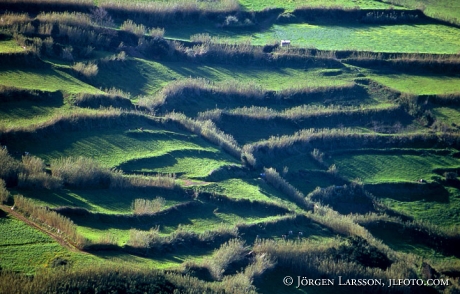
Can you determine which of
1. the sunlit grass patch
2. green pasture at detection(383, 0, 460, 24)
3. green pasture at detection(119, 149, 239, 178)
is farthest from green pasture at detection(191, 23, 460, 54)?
green pasture at detection(119, 149, 239, 178)

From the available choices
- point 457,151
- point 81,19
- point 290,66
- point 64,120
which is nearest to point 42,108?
point 64,120

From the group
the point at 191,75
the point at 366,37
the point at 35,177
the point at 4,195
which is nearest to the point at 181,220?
the point at 35,177

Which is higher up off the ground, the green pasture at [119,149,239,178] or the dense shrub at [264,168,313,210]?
the green pasture at [119,149,239,178]

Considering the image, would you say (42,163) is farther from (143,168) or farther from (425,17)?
(425,17)

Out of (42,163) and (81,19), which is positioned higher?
(81,19)

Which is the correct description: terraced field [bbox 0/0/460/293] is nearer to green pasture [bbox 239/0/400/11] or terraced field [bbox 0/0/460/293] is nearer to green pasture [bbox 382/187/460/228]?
green pasture [bbox 382/187/460/228]

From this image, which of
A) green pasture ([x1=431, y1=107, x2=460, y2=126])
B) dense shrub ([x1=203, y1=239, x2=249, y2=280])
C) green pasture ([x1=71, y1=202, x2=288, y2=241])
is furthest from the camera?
green pasture ([x1=431, y1=107, x2=460, y2=126])
